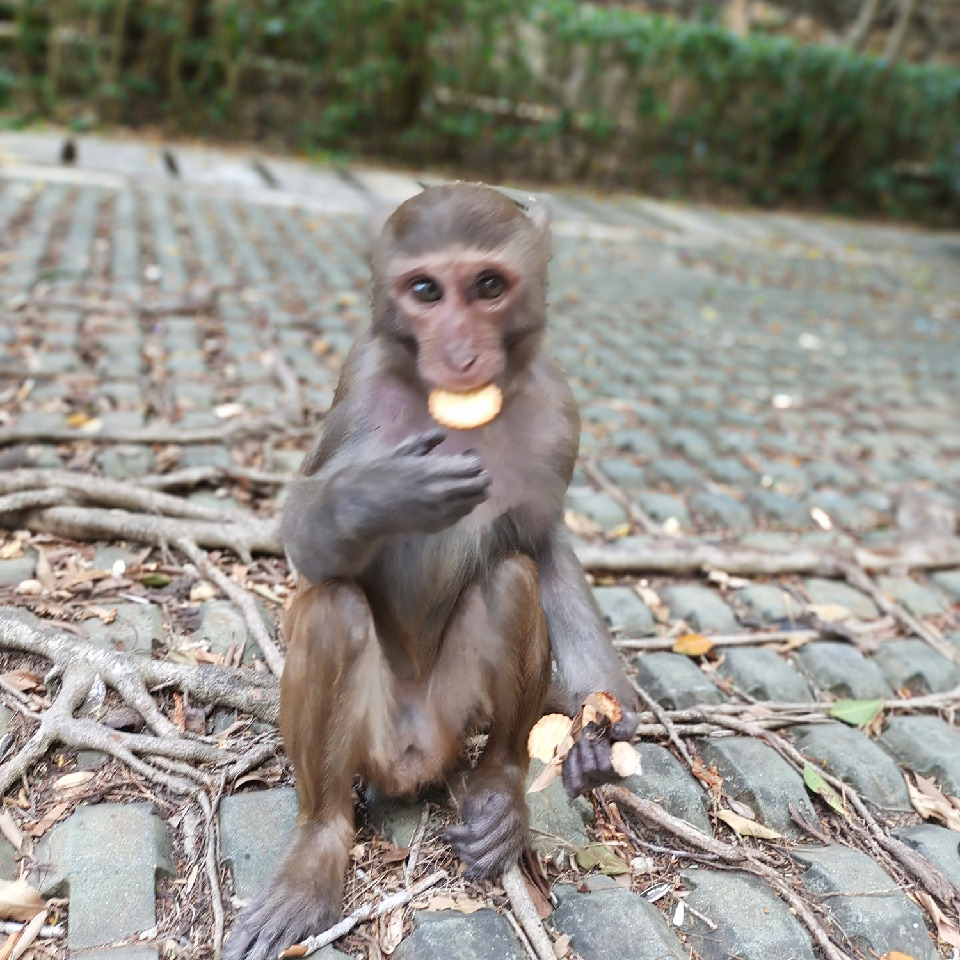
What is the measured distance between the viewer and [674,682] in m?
3.21

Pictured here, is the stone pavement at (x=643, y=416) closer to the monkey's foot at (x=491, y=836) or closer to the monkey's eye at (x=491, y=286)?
the monkey's foot at (x=491, y=836)

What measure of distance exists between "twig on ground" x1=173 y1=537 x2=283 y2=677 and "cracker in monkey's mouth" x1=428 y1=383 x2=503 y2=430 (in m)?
1.10

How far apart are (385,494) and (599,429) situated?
3.44 m

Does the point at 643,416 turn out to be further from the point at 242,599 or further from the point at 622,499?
the point at 242,599

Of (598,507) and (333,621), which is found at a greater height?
(333,621)

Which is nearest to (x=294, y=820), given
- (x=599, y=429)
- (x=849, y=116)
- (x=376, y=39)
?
(x=599, y=429)

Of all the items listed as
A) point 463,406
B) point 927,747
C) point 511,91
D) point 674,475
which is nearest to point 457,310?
point 463,406

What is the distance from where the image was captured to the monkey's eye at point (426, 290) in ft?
7.12

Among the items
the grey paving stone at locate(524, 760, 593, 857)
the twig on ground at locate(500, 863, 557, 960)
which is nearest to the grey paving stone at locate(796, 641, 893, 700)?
the grey paving stone at locate(524, 760, 593, 857)

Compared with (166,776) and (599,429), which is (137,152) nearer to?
(599,429)

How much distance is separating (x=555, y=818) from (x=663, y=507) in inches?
87.4

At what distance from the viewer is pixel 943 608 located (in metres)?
4.04

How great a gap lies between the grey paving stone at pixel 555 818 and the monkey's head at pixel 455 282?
1.18 m

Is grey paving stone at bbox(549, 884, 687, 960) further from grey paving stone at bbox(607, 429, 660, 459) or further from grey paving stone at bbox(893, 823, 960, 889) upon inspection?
grey paving stone at bbox(607, 429, 660, 459)
